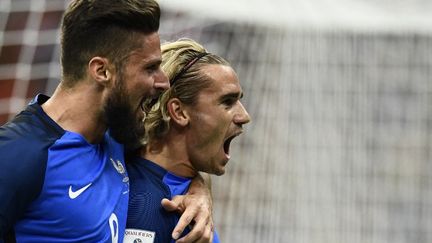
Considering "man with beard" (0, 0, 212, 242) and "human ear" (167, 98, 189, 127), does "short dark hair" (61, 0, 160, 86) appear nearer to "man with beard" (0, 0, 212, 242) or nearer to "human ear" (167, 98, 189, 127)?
A: "man with beard" (0, 0, 212, 242)

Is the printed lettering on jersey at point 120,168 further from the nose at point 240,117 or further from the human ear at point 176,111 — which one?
the nose at point 240,117

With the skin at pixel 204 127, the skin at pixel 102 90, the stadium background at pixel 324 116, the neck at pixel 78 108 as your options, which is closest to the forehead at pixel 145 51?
the skin at pixel 102 90

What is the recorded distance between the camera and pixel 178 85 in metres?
2.53

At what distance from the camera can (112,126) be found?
2186 millimetres

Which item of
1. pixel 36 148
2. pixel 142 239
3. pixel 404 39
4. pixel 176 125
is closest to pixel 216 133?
pixel 176 125

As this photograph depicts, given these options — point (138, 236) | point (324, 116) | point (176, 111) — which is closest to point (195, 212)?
point (138, 236)

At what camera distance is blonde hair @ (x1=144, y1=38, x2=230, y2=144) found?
99.0 inches

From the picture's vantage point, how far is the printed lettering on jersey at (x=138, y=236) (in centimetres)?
230

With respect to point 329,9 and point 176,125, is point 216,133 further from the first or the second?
point 329,9

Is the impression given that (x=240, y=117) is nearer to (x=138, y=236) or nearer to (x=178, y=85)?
(x=178, y=85)

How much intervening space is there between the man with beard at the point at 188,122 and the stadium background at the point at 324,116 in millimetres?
2195

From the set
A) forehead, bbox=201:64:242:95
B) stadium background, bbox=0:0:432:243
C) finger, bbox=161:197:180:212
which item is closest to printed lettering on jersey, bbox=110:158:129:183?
finger, bbox=161:197:180:212

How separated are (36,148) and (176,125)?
63 centimetres

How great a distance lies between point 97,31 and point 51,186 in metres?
0.40
